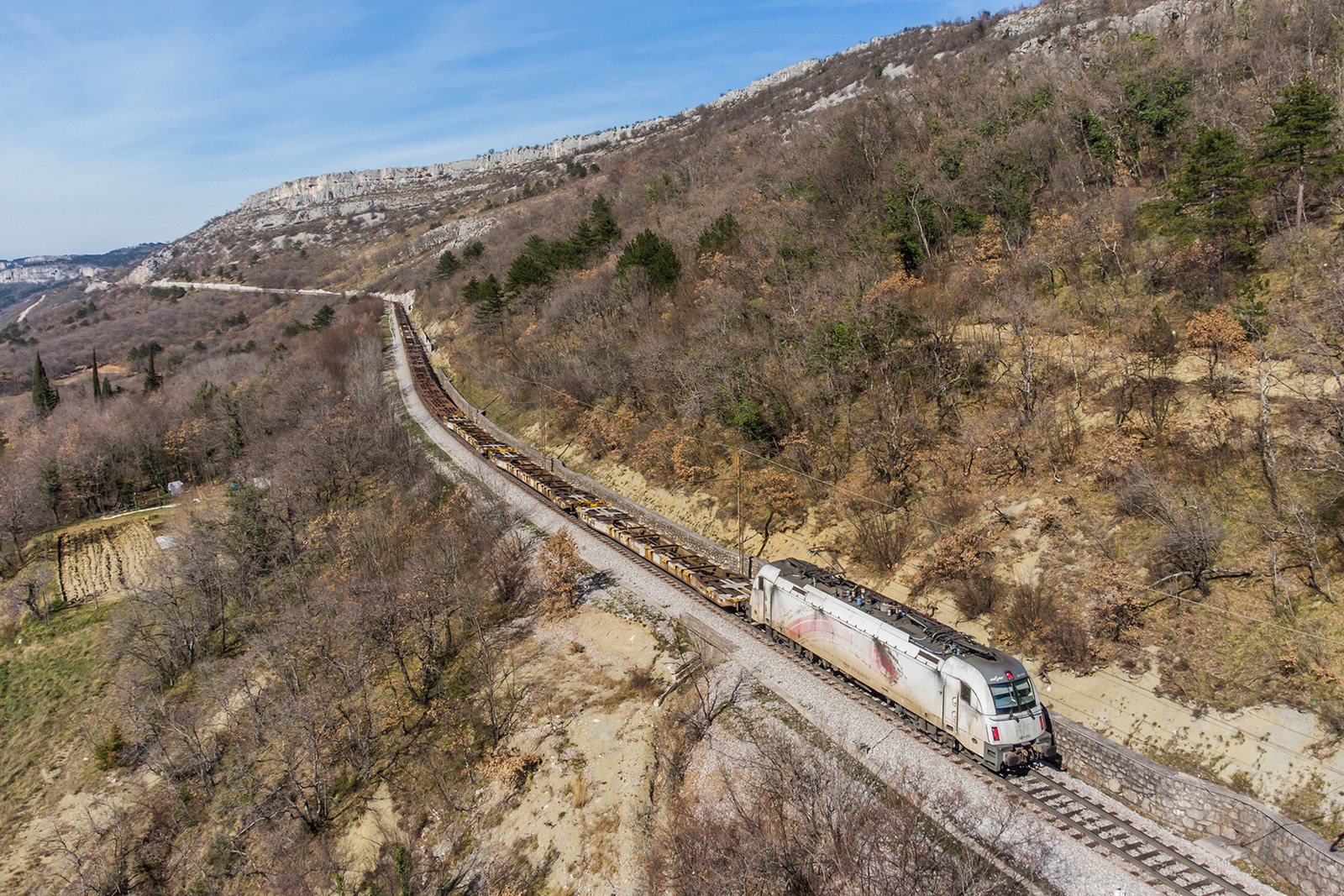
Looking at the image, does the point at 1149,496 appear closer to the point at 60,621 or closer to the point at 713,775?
the point at 713,775

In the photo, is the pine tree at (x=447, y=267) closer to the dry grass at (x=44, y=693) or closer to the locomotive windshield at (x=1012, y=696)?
→ the dry grass at (x=44, y=693)

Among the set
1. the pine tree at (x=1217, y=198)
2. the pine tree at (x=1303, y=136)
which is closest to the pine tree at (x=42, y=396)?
the pine tree at (x=1217, y=198)

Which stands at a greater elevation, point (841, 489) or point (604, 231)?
point (604, 231)

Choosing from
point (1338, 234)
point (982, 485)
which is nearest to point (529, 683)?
point (982, 485)

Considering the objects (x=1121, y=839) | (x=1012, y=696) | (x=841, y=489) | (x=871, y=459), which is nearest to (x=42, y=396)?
(x=841, y=489)

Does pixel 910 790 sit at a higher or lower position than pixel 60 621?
higher

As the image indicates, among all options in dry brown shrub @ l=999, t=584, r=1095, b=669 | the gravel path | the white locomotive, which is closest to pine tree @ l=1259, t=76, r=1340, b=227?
dry brown shrub @ l=999, t=584, r=1095, b=669

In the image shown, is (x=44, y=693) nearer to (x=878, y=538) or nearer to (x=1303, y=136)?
(x=878, y=538)
